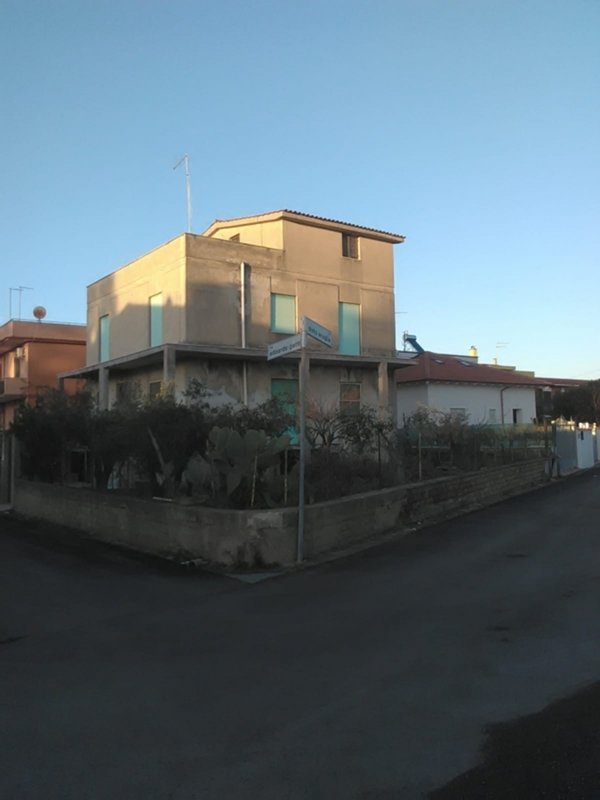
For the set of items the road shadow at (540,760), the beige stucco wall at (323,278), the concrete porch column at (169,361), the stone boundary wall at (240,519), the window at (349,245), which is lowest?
the road shadow at (540,760)

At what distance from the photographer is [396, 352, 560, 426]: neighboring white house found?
3841 centimetres

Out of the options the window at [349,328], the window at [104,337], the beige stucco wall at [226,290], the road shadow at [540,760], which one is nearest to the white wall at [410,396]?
the window at [349,328]

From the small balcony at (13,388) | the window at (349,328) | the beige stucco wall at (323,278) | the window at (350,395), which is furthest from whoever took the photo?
the small balcony at (13,388)

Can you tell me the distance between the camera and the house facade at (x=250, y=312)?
843 inches

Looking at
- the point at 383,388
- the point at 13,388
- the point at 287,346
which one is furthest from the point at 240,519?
the point at 13,388

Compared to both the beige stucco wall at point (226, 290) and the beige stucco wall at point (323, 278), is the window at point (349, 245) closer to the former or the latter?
the beige stucco wall at point (323, 278)

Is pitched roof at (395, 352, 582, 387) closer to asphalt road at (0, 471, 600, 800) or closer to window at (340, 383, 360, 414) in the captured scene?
window at (340, 383, 360, 414)

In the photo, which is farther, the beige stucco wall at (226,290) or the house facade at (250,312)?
the house facade at (250,312)

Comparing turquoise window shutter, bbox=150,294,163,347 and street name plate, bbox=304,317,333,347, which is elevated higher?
turquoise window shutter, bbox=150,294,163,347

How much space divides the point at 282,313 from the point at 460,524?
11114 millimetres

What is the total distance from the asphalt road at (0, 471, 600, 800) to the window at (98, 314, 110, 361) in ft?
53.2

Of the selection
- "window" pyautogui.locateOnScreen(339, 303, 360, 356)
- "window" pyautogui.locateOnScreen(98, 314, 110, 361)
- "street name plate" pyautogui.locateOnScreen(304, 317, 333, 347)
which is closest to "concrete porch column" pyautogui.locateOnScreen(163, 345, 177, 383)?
"window" pyautogui.locateOnScreen(98, 314, 110, 361)

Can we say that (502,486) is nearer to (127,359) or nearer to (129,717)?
(127,359)

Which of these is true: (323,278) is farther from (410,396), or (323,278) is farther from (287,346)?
(410,396)
